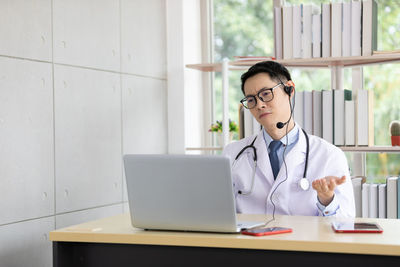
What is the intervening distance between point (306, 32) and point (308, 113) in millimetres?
476

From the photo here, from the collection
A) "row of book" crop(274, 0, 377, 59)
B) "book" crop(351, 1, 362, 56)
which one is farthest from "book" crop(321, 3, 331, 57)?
"book" crop(351, 1, 362, 56)

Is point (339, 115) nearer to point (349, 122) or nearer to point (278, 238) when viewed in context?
point (349, 122)

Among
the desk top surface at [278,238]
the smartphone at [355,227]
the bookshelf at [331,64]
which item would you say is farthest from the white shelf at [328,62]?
the smartphone at [355,227]

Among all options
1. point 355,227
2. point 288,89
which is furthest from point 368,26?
point 355,227

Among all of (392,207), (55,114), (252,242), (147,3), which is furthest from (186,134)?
(252,242)

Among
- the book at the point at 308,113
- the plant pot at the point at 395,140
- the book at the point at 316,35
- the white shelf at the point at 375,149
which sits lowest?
the white shelf at the point at 375,149

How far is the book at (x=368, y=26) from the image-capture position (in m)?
3.20

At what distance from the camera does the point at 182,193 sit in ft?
6.10

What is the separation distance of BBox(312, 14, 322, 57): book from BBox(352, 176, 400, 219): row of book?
795 mm

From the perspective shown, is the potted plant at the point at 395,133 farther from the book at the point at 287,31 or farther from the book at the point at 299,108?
the book at the point at 287,31

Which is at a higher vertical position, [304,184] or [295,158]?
[295,158]

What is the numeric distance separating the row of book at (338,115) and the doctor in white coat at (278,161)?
695 millimetres

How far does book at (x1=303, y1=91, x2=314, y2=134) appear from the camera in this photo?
131 inches

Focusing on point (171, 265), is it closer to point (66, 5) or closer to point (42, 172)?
point (42, 172)
